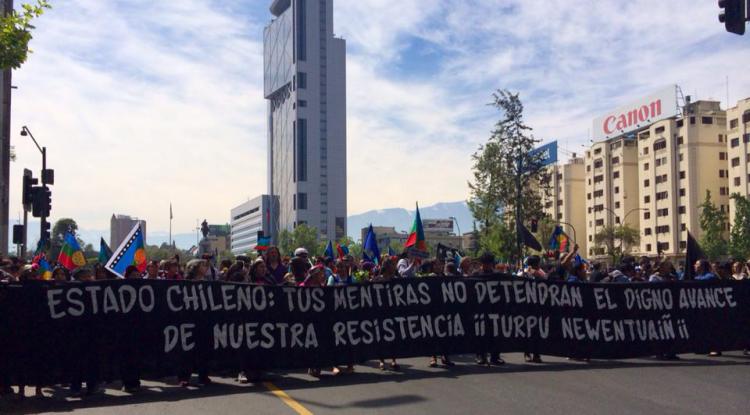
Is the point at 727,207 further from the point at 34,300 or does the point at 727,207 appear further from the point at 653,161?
the point at 34,300

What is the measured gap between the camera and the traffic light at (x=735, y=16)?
12.5 meters

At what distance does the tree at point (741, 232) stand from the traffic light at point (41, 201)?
60169mm

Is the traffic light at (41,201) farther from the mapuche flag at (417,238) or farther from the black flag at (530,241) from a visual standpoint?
the black flag at (530,241)

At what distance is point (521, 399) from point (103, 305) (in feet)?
18.0

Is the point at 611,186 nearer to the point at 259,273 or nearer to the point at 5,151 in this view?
the point at 5,151

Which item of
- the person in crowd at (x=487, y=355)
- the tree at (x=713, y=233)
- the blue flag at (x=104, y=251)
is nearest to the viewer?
the person in crowd at (x=487, y=355)

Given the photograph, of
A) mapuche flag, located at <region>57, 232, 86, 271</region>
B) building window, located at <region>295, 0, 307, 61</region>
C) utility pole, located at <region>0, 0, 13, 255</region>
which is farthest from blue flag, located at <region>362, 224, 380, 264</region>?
building window, located at <region>295, 0, 307, 61</region>

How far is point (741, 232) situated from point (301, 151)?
5107 inches

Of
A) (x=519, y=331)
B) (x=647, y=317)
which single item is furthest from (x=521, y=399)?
(x=647, y=317)

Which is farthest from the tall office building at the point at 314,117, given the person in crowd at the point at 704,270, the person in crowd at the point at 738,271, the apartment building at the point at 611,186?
the person in crowd at the point at 704,270

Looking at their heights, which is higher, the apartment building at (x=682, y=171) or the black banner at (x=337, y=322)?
the apartment building at (x=682, y=171)

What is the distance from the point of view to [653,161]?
100 meters

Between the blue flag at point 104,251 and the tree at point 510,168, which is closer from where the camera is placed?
the blue flag at point 104,251

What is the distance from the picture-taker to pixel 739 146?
278 feet
